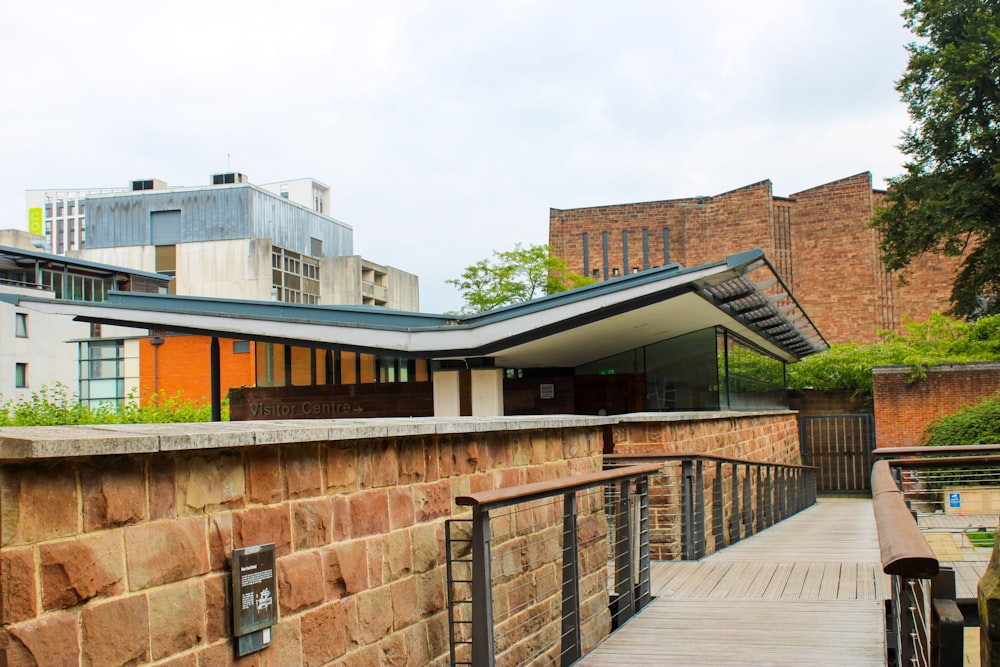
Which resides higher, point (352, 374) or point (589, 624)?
point (352, 374)

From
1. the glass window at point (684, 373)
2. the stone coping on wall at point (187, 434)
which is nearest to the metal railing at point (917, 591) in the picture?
the stone coping on wall at point (187, 434)

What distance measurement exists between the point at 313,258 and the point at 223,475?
70120 millimetres

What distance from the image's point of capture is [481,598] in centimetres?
423

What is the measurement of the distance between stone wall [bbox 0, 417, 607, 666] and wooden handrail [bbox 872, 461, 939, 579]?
1847 mm

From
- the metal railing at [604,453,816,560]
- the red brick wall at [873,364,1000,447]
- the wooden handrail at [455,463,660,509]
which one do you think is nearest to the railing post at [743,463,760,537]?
the metal railing at [604,453,816,560]

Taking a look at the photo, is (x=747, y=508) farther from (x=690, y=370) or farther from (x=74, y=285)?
(x=74, y=285)

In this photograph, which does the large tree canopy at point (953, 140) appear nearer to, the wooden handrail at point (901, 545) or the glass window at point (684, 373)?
the glass window at point (684, 373)

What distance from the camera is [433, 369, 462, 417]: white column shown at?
19.4m

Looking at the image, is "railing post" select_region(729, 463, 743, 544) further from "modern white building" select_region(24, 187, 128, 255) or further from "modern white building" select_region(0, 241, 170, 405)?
"modern white building" select_region(24, 187, 128, 255)

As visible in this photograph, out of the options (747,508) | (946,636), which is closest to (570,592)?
(946,636)

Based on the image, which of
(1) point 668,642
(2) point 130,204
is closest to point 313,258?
(2) point 130,204

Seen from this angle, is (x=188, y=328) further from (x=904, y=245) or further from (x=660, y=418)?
(x=904, y=245)

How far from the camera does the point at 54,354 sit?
176 ft

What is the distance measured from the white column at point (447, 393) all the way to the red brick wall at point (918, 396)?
11.0 m
